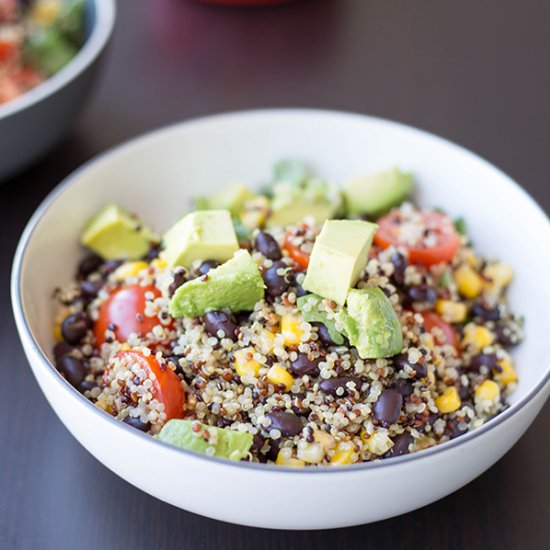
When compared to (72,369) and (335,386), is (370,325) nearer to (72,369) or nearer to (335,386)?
(335,386)

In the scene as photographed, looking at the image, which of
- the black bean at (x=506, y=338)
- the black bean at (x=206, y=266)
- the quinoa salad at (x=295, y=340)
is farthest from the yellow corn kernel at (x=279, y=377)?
the black bean at (x=506, y=338)

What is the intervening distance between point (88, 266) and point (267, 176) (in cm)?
47

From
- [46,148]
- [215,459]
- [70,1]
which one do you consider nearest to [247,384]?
[215,459]

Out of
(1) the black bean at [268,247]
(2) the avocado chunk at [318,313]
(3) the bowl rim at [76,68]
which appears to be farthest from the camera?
(3) the bowl rim at [76,68]

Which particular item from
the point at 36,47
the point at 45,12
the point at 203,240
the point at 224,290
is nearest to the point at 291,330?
the point at 224,290

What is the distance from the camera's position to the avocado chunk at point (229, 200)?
1692mm

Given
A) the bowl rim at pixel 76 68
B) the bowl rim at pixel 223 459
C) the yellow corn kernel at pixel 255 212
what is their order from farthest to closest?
the bowl rim at pixel 76 68 < the yellow corn kernel at pixel 255 212 < the bowl rim at pixel 223 459

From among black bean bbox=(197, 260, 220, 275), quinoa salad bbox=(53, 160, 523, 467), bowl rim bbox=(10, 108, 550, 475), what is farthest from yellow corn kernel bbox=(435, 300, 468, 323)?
black bean bbox=(197, 260, 220, 275)

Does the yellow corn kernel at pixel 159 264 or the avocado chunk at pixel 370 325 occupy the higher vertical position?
the avocado chunk at pixel 370 325

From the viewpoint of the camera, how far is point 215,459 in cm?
106

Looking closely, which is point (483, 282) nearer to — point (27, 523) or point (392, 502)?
point (392, 502)

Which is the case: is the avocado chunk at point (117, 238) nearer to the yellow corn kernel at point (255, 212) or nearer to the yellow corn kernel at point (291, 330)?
the yellow corn kernel at point (255, 212)

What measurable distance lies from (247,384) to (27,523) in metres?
0.41

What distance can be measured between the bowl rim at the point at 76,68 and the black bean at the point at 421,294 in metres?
0.87
